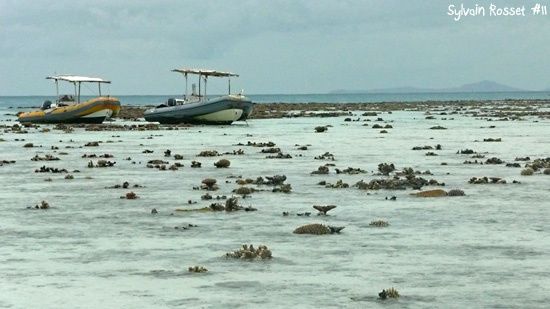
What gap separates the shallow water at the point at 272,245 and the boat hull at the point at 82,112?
4578 cm

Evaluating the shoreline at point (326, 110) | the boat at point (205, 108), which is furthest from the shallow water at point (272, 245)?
the shoreline at point (326, 110)

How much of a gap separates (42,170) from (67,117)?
46349 mm

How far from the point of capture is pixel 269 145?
47.1 m

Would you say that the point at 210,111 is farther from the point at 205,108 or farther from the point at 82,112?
the point at 82,112

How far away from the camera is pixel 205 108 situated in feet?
238

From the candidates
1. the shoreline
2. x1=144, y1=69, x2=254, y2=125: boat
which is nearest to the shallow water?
x1=144, y1=69, x2=254, y2=125: boat

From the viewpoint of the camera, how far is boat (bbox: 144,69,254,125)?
71.8m

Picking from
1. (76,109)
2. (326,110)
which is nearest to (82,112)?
(76,109)

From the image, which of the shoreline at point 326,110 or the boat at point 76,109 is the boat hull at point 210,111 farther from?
the shoreline at point 326,110

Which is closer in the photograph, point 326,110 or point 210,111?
point 210,111

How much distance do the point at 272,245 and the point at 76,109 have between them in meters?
63.1

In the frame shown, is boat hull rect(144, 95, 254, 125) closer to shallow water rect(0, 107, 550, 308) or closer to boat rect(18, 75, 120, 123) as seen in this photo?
boat rect(18, 75, 120, 123)

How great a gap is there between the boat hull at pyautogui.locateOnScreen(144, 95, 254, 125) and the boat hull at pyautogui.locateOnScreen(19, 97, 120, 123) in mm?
5594

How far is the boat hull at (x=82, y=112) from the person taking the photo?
77.0 m
